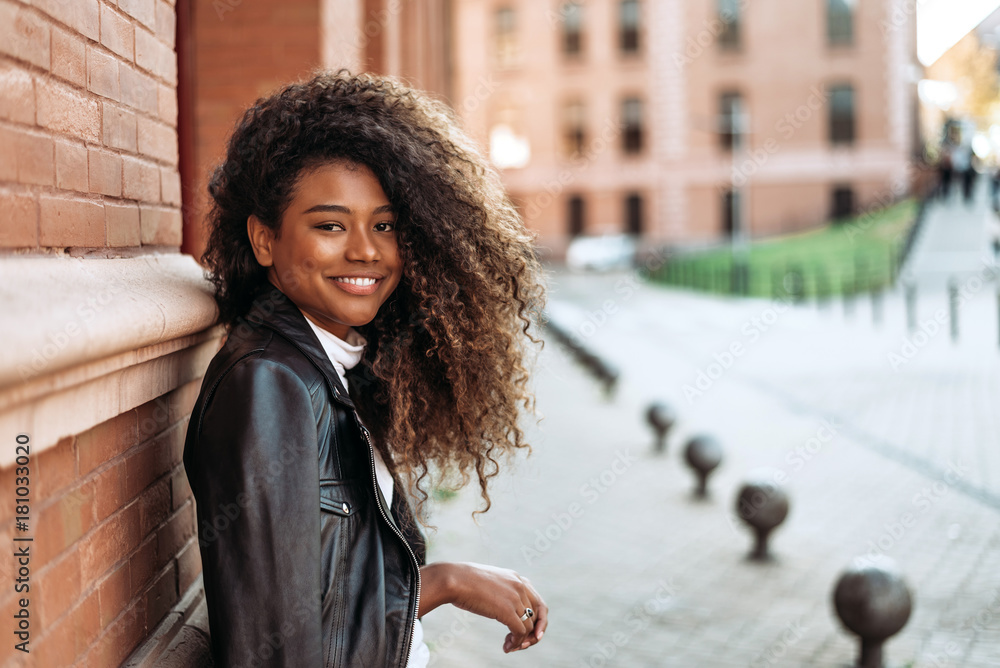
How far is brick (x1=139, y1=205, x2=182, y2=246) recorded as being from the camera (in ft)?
7.25

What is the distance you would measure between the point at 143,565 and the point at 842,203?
43074 millimetres

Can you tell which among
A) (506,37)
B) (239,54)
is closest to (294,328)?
(239,54)

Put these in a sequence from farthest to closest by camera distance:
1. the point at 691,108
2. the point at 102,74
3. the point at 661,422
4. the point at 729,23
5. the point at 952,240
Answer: the point at 691,108, the point at 729,23, the point at 952,240, the point at 661,422, the point at 102,74

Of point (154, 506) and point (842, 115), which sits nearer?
point (154, 506)

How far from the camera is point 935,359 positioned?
1307 cm

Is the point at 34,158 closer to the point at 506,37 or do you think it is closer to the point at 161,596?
the point at 161,596

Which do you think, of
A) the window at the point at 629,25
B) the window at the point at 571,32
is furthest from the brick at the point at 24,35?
the window at the point at 571,32

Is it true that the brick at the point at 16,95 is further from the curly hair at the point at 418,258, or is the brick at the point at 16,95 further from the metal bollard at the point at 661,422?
the metal bollard at the point at 661,422

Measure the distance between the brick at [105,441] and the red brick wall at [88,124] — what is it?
34 centimetres

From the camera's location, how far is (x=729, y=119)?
138 ft

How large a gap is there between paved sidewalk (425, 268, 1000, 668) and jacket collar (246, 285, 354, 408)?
1056 mm

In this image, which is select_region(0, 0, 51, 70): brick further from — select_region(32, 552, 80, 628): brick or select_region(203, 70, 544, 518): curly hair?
select_region(32, 552, 80, 628): brick

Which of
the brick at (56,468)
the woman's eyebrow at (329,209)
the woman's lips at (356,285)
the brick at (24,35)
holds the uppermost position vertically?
the brick at (24,35)

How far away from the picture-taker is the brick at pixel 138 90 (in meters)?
2.06
